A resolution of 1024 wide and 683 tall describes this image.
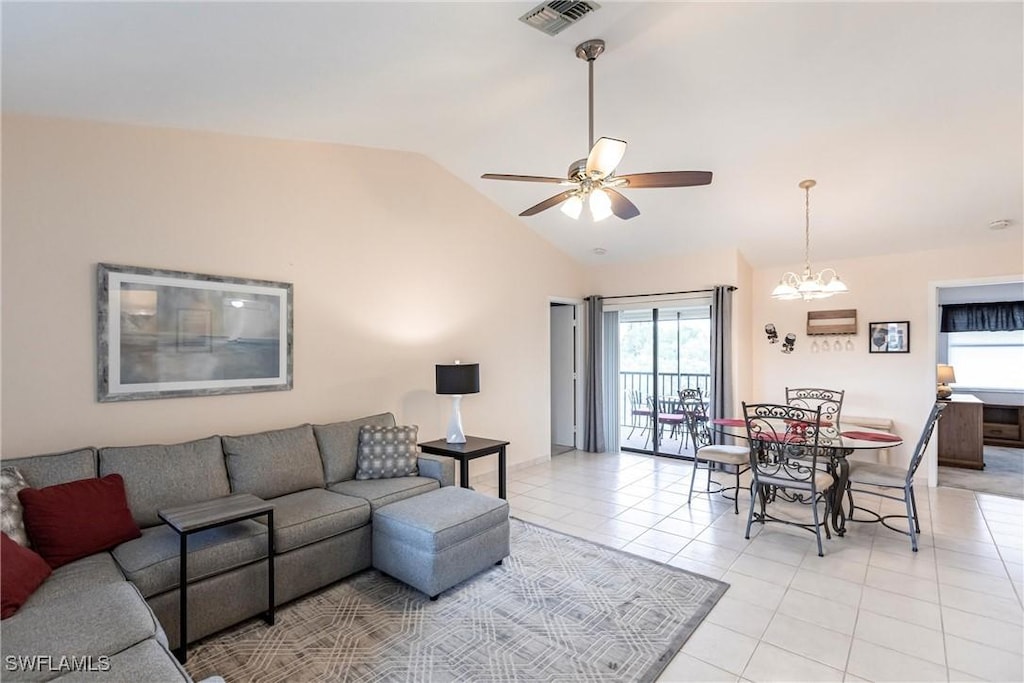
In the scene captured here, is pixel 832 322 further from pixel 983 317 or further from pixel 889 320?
pixel 983 317

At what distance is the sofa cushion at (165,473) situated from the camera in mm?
2633

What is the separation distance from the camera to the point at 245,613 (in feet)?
8.27

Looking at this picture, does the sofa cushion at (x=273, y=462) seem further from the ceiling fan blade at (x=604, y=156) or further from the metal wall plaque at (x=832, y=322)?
the metal wall plaque at (x=832, y=322)

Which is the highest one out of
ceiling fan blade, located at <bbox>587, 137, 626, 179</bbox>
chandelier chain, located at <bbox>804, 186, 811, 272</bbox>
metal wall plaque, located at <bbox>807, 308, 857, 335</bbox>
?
chandelier chain, located at <bbox>804, 186, 811, 272</bbox>

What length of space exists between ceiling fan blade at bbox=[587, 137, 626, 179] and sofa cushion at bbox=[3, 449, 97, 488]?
311cm

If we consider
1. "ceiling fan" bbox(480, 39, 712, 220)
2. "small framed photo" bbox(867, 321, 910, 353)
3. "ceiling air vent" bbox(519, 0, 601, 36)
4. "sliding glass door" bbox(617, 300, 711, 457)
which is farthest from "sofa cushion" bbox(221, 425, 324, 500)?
"small framed photo" bbox(867, 321, 910, 353)

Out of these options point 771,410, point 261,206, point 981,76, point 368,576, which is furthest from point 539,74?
point 368,576

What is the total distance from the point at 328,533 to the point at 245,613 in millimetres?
542

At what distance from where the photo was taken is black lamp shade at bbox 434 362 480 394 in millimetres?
4191

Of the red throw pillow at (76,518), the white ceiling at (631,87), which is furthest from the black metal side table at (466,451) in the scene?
the white ceiling at (631,87)

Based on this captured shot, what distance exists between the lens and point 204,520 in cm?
228

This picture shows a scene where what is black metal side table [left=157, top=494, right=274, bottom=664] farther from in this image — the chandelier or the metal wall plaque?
the metal wall plaque

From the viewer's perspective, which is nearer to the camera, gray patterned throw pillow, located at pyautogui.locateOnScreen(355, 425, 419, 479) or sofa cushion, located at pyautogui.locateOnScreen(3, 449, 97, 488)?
sofa cushion, located at pyautogui.locateOnScreen(3, 449, 97, 488)

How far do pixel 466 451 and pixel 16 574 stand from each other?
2610 millimetres
